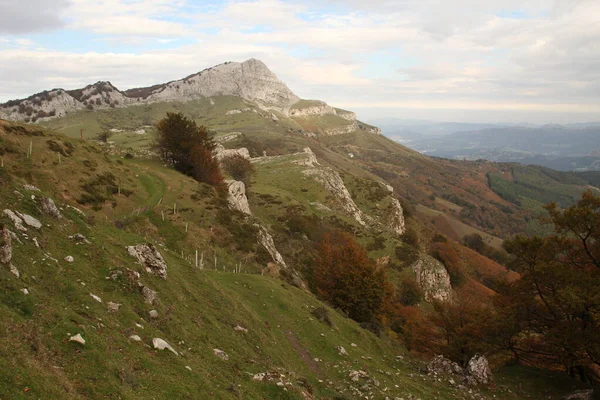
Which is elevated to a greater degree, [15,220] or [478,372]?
[15,220]

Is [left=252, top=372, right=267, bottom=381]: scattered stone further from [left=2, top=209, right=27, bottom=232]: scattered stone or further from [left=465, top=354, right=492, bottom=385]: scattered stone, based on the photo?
[left=465, top=354, right=492, bottom=385]: scattered stone

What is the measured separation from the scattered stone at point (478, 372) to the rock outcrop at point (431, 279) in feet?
146

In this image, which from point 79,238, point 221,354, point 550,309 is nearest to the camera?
point 221,354

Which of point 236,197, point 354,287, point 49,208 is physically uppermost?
point 49,208

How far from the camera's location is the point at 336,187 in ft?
353

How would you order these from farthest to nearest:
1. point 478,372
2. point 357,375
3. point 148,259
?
point 478,372, point 357,375, point 148,259

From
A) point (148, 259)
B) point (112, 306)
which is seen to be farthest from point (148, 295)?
point (148, 259)

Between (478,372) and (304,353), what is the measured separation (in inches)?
523

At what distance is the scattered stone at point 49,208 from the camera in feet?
67.6

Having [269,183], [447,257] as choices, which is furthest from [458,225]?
[269,183]

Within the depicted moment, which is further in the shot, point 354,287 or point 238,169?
point 238,169

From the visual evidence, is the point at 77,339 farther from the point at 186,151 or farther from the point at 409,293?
the point at 409,293

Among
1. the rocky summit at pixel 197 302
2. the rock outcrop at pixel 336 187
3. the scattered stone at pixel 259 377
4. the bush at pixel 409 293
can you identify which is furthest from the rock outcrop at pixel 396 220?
the scattered stone at pixel 259 377

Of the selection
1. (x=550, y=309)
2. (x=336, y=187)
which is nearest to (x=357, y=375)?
(x=550, y=309)
